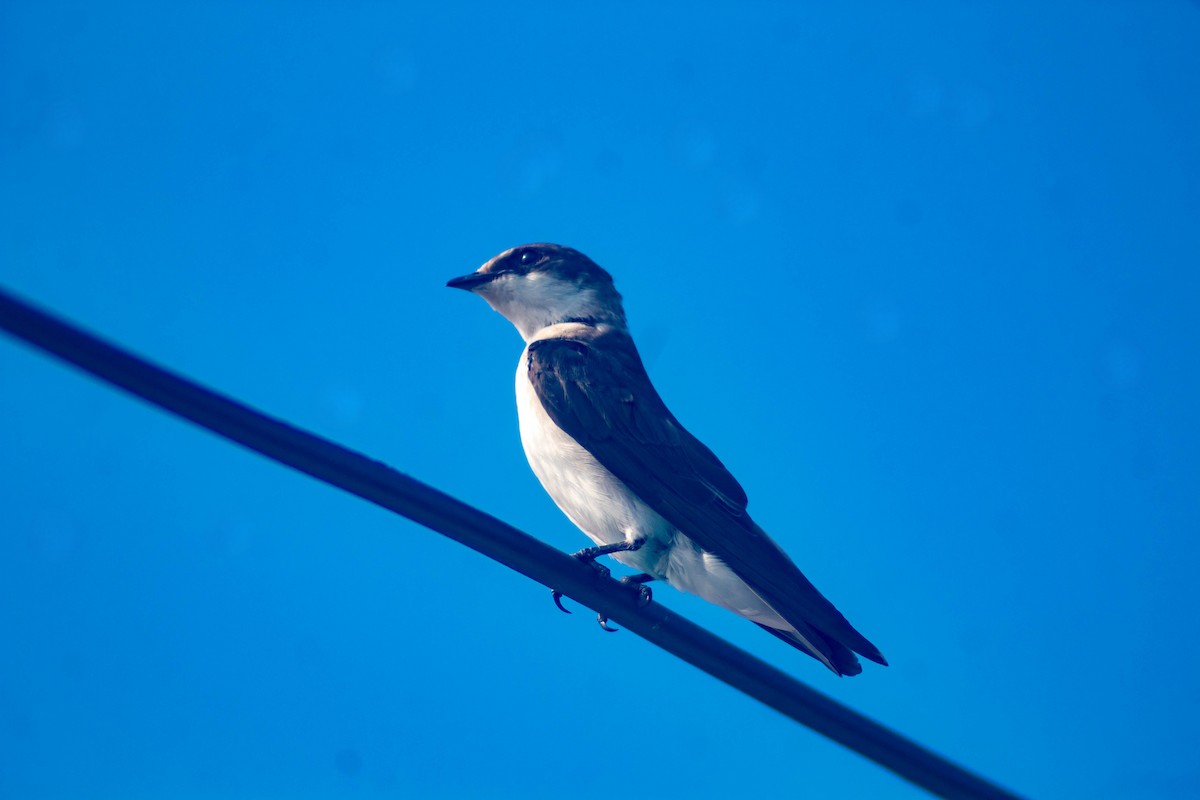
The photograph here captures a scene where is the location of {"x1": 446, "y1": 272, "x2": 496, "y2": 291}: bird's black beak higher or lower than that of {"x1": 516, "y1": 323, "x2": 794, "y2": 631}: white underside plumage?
higher

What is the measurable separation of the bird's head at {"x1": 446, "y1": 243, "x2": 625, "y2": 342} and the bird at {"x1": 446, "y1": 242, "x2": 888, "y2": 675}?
59 centimetres

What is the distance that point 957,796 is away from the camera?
2.49 meters

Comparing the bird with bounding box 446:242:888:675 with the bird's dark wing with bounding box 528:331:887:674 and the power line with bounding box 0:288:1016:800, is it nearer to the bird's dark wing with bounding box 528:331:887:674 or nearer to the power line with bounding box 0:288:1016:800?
the bird's dark wing with bounding box 528:331:887:674

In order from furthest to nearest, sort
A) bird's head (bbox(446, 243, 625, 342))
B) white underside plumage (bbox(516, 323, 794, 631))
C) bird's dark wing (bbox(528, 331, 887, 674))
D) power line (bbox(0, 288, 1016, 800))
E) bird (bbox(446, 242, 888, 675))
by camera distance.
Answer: bird's head (bbox(446, 243, 625, 342)) < white underside plumage (bbox(516, 323, 794, 631)) < bird (bbox(446, 242, 888, 675)) < bird's dark wing (bbox(528, 331, 887, 674)) < power line (bbox(0, 288, 1016, 800))

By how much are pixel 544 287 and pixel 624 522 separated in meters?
1.82

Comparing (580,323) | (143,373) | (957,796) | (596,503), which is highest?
(580,323)

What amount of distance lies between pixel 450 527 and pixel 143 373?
0.77 m

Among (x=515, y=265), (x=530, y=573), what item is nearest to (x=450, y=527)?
(x=530, y=573)

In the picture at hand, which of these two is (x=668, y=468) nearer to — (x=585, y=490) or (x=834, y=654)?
(x=585, y=490)

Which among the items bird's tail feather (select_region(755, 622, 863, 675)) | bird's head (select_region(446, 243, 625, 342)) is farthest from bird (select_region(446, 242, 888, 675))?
bird's head (select_region(446, 243, 625, 342))

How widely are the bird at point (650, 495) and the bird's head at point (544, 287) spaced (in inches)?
23.1

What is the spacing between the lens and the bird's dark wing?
11.6 ft

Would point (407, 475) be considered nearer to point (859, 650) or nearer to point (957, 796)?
point (957, 796)

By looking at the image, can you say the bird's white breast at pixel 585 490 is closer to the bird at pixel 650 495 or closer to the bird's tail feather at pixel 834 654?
the bird at pixel 650 495
